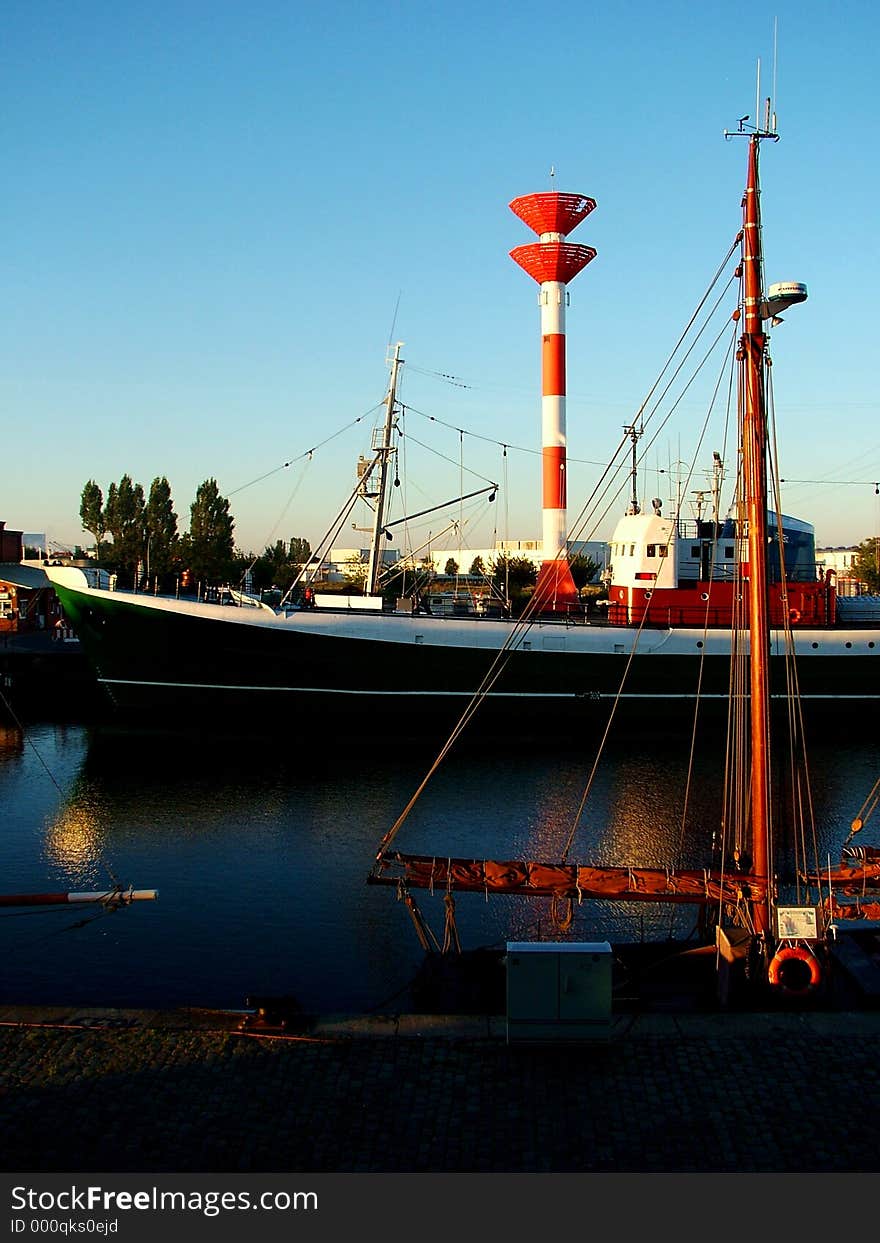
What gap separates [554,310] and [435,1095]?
42.6m

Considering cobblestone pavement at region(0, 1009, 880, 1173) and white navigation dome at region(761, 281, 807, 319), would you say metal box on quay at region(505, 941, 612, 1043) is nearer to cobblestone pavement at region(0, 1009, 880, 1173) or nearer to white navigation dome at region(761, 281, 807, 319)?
cobblestone pavement at region(0, 1009, 880, 1173)

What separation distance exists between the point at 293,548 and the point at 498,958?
98.9 meters

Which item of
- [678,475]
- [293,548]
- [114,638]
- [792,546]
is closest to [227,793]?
[114,638]

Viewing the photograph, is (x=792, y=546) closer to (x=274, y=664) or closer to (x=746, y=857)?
(x=274, y=664)

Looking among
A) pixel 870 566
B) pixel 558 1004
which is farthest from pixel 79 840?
pixel 870 566

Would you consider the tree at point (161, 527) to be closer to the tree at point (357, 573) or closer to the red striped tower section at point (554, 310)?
the tree at point (357, 573)

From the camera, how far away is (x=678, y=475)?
41.6 metres

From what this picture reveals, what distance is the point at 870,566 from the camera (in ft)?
263

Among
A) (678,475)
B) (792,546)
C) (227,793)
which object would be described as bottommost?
(227,793)

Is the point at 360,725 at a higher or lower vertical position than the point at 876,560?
lower

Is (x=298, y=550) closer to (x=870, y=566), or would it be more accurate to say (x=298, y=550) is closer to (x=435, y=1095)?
(x=870, y=566)

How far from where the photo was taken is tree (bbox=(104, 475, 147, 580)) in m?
77.7

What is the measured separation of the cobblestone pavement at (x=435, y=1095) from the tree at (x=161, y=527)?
68983mm

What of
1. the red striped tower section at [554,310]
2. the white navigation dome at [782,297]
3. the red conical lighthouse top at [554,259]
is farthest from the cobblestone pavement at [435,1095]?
the red conical lighthouse top at [554,259]
